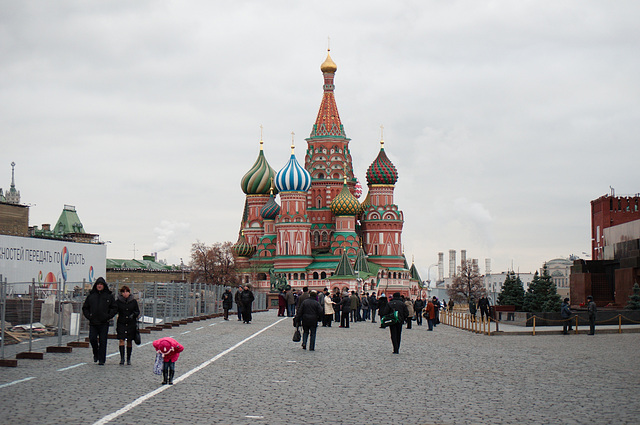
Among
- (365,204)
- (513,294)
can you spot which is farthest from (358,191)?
(513,294)

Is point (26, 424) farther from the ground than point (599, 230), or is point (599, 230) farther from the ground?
point (599, 230)

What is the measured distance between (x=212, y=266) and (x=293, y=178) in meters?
16.6

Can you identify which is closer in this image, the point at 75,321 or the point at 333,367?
the point at 333,367

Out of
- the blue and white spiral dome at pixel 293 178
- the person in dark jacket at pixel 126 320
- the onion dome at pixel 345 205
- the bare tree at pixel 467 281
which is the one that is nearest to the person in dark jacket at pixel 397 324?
the person in dark jacket at pixel 126 320

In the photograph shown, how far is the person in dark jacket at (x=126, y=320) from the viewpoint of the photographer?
16500 mm

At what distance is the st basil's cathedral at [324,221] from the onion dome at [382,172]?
0.13 m

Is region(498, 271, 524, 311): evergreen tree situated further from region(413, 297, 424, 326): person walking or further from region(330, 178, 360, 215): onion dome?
region(330, 178, 360, 215): onion dome

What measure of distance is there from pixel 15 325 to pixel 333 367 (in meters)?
6.58

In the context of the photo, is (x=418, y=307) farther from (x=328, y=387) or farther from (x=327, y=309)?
(x=328, y=387)

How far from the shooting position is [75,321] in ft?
73.5

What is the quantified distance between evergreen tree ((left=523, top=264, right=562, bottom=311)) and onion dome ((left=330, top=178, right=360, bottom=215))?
6203cm

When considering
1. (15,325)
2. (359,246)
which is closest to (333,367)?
(15,325)

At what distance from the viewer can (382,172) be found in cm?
11156

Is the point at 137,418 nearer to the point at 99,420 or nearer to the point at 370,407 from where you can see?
the point at 99,420
